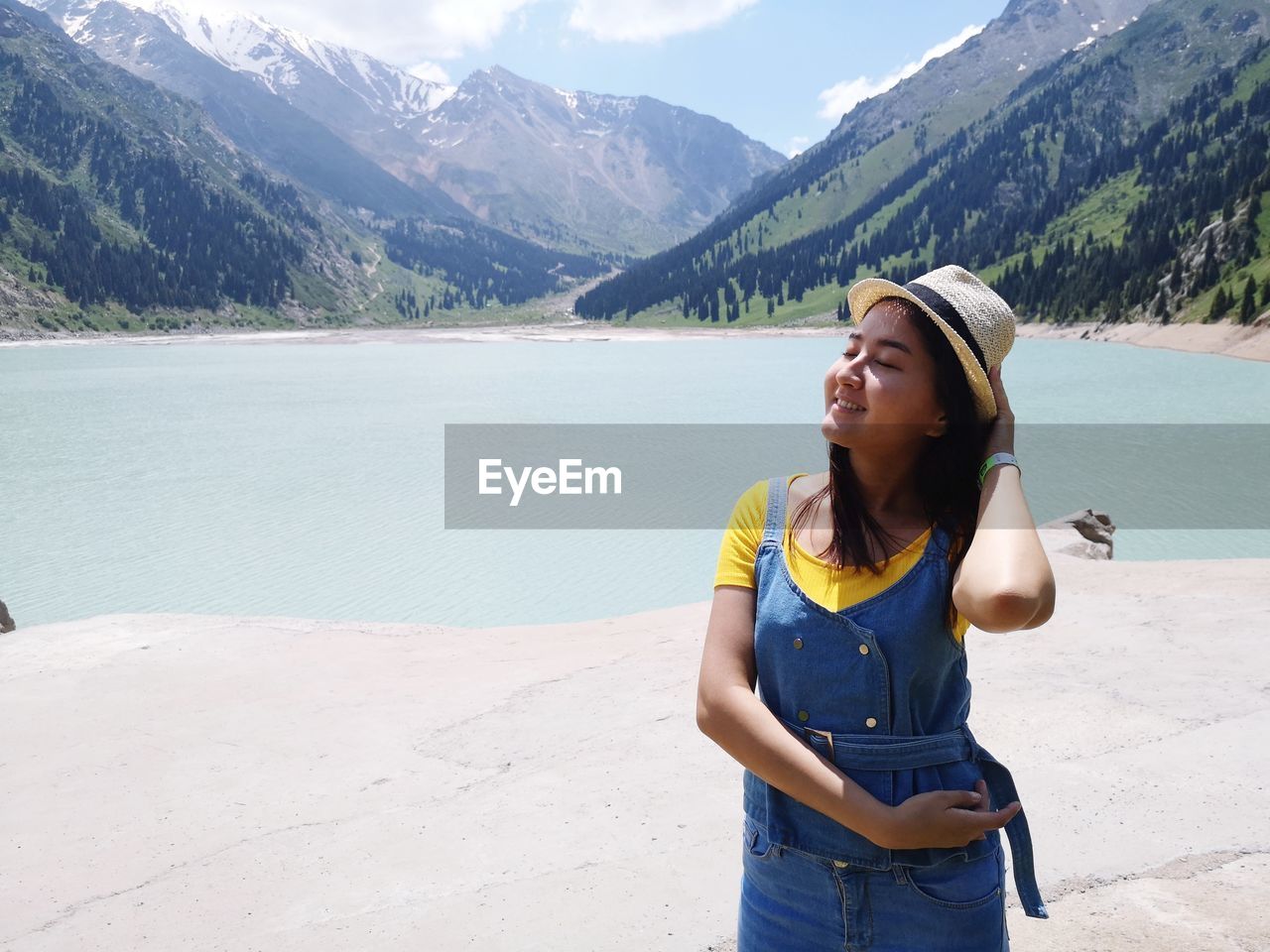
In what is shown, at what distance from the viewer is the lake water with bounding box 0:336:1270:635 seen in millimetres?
19859

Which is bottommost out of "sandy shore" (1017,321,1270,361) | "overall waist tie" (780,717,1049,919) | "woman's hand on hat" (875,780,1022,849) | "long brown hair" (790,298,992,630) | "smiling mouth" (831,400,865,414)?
"woman's hand on hat" (875,780,1022,849)

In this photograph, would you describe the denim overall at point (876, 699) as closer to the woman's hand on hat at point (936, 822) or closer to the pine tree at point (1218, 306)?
the woman's hand on hat at point (936, 822)

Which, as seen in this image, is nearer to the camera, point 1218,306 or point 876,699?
point 876,699

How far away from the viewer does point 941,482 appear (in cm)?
253

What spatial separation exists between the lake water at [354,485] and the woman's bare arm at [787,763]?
1569cm

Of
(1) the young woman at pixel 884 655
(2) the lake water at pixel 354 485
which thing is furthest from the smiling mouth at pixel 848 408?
(2) the lake water at pixel 354 485

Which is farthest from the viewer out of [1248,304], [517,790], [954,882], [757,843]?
[1248,304]

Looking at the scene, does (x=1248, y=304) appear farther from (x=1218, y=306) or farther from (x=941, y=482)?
(x=941, y=482)

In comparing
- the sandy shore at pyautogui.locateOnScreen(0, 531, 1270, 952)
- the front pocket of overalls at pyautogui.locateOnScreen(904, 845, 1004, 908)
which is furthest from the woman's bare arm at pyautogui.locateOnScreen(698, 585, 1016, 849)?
the sandy shore at pyautogui.locateOnScreen(0, 531, 1270, 952)

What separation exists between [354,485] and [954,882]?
3029 cm

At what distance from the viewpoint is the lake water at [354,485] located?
19.9 meters

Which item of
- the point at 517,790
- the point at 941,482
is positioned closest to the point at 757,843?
the point at 941,482

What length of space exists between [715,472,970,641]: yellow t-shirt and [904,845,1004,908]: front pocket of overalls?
1.88ft

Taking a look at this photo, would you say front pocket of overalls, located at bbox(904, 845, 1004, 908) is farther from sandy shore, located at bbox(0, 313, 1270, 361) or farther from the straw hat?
sandy shore, located at bbox(0, 313, 1270, 361)
